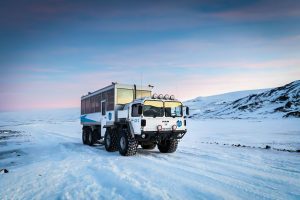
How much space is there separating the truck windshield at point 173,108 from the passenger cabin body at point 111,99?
2.45 metres

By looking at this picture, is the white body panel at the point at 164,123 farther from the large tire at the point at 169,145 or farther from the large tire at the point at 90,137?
the large tire at the point at 90,137

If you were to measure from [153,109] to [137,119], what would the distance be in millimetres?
915

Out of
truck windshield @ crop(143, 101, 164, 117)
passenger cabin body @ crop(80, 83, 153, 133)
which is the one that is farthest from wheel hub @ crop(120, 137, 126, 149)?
truck windshield @ crop(143, 101, 164, 117)

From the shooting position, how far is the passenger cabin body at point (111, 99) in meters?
14.1

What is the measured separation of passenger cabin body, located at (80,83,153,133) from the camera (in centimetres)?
1412

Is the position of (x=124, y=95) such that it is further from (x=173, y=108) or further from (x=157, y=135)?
(x=157, y=135)

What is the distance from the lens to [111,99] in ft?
47.4

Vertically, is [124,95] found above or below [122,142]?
above

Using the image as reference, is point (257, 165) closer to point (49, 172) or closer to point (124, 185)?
point (124, 185)

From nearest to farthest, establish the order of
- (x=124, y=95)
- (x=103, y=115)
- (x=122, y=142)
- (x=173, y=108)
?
(x=122, y=142)
(x=173, y=108)
(x=124, y=95)
(x=103, y=115)

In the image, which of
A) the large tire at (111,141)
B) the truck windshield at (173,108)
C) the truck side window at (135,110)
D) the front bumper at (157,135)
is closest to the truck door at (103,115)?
the large tire at (111,141)

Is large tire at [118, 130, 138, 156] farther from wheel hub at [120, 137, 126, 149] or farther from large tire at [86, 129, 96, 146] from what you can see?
large tire at [86, 129, 96, 146]

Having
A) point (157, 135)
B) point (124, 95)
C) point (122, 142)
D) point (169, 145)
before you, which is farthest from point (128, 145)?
point (124, 95)

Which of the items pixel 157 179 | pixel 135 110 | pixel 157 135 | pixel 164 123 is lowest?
pixel 157 179
